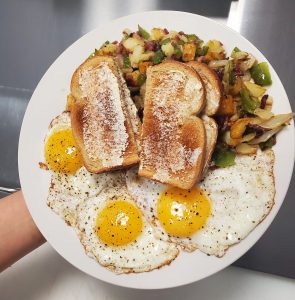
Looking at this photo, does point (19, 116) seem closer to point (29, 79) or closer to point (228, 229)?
point (29, 79)

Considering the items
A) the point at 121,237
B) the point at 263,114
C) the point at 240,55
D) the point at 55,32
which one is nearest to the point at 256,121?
the point at 263,114

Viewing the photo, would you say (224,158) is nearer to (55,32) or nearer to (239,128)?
(239,128)

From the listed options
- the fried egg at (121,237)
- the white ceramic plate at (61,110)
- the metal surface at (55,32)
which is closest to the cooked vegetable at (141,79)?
the white ceramic plate at (61,110)

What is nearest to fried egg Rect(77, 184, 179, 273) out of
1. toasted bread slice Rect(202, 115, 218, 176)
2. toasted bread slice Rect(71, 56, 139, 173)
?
toasted bread slice Rect(71, 56, 139, 173)

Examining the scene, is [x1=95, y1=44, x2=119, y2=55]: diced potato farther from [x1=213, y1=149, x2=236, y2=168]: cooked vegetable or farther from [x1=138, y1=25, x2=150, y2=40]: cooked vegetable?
[x1=213, y1=149, x2=236, y2=168]: cooked vegetable

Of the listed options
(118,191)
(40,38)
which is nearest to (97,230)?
(118,191)

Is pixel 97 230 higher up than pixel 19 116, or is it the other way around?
pixel 19 116

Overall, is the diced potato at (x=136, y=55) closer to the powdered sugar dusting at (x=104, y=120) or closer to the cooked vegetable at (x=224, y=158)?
the powdered sugar dusting at (x=104, y=120)
